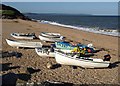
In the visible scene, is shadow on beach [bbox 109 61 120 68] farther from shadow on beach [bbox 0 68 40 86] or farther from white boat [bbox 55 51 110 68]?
shadow on beach [bbox 0 68 40 86]

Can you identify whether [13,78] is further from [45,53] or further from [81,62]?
[45,53]

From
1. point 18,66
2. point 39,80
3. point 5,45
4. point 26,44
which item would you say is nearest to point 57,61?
point 18,66

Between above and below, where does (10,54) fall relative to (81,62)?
below

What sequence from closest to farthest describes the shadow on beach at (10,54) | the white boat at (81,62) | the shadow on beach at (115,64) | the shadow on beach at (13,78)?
the shadow on beach at (13,78) → the white boat at (81,62) → the shadow on beach at (115,64) → the shadow on beach at (10,54)

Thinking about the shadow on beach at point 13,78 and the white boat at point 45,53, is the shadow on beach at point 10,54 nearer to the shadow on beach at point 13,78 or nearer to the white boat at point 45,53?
the white boat at point 45,53

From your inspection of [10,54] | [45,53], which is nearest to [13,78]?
[45,53]

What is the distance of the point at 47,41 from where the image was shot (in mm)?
33531

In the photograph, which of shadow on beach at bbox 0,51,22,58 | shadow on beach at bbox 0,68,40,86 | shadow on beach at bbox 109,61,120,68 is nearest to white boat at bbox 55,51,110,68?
shadow on beach at bbox 109,61,120,68

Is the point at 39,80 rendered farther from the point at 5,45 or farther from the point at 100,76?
the point at 5,45

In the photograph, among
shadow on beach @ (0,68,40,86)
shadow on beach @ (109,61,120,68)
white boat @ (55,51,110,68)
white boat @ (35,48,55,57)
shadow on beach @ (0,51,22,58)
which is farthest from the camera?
shadow on beach @ (0,51,22,58)

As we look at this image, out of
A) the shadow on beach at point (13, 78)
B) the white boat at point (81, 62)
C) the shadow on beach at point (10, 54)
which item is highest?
the white boat at point (81, 62)

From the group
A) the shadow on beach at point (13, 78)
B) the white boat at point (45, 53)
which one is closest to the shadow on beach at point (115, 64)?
the white boat at point (45, 53)

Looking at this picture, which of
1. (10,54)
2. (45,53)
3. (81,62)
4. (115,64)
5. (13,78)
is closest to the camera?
(13,78)

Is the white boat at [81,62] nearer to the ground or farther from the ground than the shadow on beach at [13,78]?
farther from the ground
